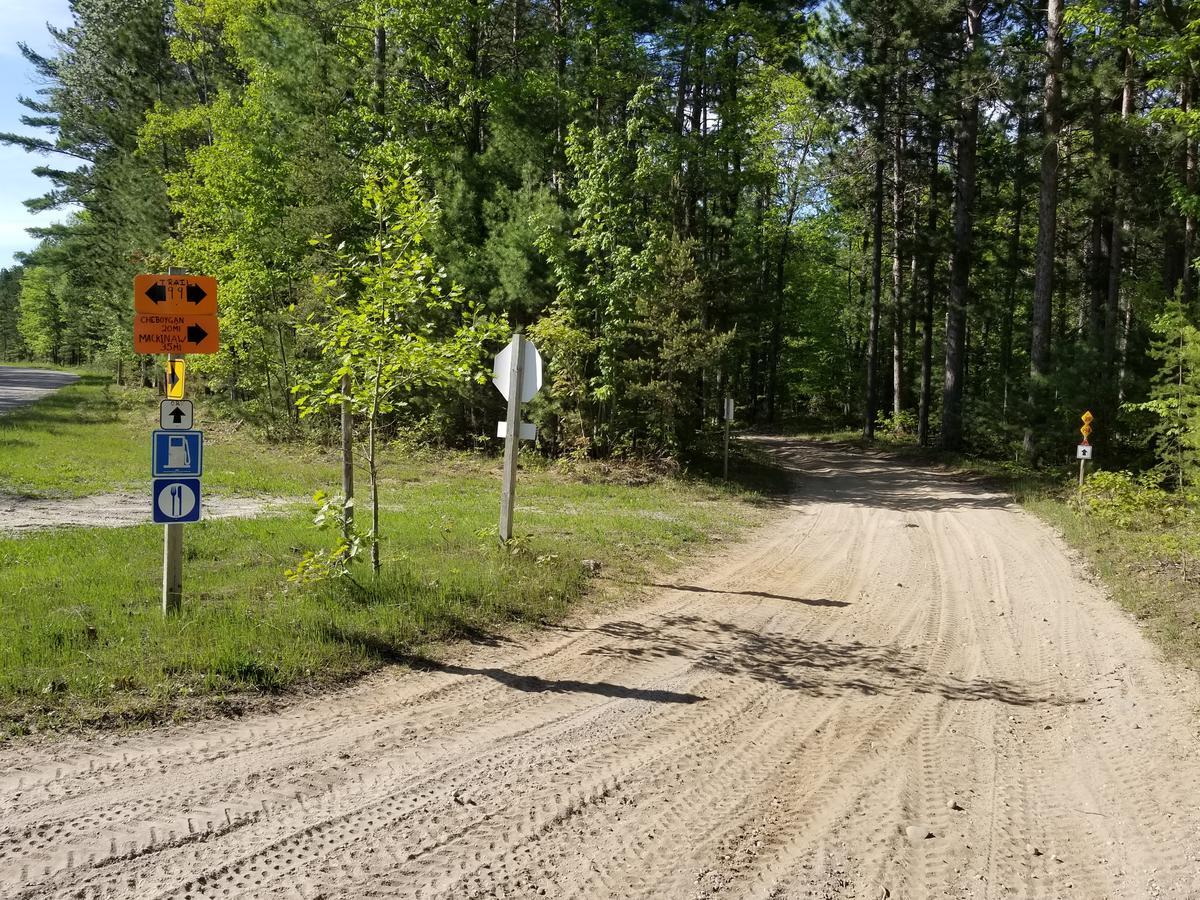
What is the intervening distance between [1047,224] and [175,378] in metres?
21.2

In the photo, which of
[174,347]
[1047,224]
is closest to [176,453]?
[174,347]

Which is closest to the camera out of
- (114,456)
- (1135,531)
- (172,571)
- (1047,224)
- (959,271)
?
(172,571)

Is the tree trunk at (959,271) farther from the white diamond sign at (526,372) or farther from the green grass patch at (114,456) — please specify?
the white diamond sign at (526,372)

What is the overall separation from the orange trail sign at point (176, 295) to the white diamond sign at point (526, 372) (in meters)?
3.33

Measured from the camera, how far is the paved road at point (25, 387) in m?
30.3

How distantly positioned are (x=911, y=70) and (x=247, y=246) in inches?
801

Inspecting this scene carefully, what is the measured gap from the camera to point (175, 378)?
6.80 metres

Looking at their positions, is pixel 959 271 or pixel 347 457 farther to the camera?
pixel 959 271

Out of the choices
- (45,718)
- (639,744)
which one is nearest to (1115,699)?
(639,744)

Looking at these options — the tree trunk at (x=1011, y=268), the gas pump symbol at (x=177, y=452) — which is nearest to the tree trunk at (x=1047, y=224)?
the tree trunk at (x=1011, y=268)

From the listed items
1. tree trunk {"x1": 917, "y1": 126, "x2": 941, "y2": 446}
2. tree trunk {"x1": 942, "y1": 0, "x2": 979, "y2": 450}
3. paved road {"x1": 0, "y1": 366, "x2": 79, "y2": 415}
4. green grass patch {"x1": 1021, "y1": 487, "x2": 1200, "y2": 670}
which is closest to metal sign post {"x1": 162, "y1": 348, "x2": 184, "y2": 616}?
green grass patch {"x1": 1021, "y1": 487, "x2": 1200, "y2": 670}

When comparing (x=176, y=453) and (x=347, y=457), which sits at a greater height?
(x=176, y=453)

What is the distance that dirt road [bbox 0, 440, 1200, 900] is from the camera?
11.9 ft

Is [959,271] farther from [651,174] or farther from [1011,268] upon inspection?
[651,174]
